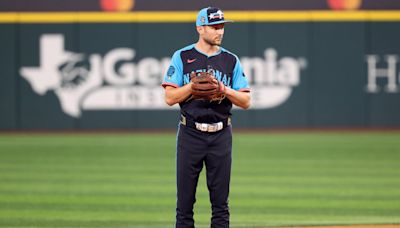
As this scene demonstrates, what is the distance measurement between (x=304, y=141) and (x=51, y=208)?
8.17 metres

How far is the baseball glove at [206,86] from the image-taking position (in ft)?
21.0

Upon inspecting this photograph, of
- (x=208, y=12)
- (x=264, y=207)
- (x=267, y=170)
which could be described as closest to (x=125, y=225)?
(x=264, y=207)

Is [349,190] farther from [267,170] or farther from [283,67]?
[283,67]

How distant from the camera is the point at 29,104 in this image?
19812 millimetres

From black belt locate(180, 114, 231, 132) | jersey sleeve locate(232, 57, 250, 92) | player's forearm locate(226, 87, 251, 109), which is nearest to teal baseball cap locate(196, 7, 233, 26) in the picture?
jersey sleeve locate(232, 57, 250, 92)

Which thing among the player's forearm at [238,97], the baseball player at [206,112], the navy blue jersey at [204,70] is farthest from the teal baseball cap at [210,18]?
the player's forearm at [238,97]

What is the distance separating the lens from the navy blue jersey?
262 inches

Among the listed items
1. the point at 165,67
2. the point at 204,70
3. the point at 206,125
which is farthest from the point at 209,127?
the point at 165,67

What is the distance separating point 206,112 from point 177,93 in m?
0.24

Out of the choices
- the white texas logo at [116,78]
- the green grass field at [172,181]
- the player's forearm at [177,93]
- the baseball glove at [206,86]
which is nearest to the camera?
the baseball glove at [206,86]

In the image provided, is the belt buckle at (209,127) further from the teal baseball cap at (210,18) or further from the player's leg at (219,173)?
the teal baseball cap at (210,18)

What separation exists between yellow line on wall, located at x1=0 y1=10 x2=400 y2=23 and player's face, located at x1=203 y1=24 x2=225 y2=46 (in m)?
13.0

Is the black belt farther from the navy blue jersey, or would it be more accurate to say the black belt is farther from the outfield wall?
the outfield wall

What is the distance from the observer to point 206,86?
6.39 meters
